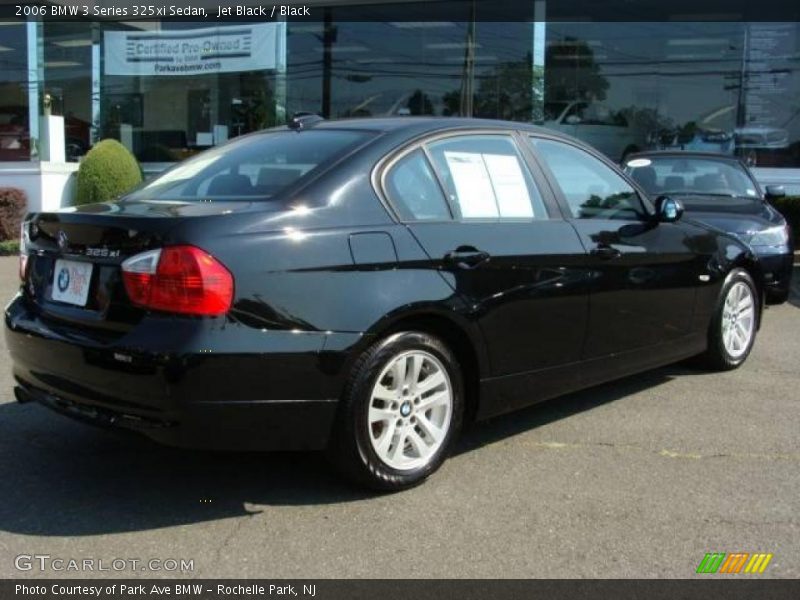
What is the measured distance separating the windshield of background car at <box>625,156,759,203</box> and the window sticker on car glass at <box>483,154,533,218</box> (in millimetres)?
4921

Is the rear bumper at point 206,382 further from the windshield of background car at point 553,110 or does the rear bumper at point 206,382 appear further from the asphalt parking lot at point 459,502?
the windshield of background car at point 553,110

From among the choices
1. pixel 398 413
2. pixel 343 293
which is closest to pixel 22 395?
pixel 343 293

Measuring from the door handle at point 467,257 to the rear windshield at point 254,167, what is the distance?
68cm

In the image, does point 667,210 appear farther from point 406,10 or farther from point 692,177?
point 406,10

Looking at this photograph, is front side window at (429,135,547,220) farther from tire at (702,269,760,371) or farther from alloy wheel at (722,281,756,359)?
alloy wheel at (722,281,756,359)

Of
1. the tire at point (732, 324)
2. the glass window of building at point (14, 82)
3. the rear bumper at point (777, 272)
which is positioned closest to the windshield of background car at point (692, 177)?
the rear bumper at point (777, 272)

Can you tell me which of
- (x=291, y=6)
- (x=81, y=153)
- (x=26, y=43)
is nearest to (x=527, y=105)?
(x=291, y=6)

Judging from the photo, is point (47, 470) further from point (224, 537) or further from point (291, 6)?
point (291, 6)

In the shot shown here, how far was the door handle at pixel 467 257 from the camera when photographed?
12.7ft

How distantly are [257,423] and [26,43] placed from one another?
18178 mm

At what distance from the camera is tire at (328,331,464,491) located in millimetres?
3549

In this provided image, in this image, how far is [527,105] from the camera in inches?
688

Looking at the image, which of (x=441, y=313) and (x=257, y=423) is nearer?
(x=257, y=423)

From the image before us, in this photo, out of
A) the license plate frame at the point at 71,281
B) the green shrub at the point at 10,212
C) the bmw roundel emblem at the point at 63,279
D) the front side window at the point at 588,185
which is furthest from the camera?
the green shrub at the point at 10,212
